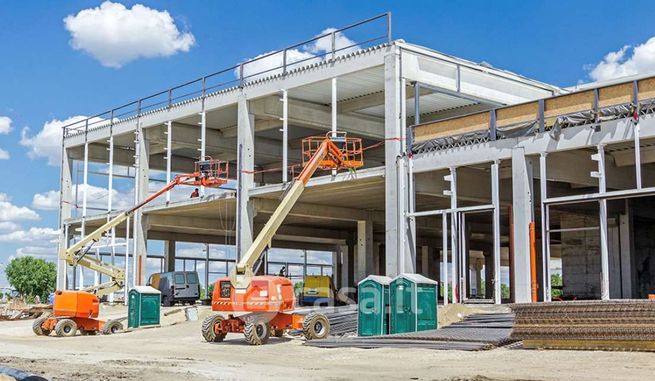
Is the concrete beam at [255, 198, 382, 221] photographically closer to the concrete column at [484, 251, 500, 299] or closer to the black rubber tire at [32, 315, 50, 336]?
the black rubber tire at [32, 315, 50, 336]

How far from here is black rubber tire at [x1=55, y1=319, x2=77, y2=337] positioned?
3114 centimetres

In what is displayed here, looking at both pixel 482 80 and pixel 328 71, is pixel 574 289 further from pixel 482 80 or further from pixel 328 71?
pixel 328 71

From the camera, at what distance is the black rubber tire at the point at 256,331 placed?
24.7 m

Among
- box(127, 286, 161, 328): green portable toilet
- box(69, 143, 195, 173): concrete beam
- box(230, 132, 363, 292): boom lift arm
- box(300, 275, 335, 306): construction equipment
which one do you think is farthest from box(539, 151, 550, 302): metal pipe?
box(69, 143, 195, 173): concrete beam

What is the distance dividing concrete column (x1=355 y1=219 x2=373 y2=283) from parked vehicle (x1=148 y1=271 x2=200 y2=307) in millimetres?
10006

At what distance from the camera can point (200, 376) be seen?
608 inches

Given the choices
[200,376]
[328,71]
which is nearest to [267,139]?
[328,71]

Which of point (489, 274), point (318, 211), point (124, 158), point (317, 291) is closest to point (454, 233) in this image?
point (318, 211)

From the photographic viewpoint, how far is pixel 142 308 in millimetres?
34125

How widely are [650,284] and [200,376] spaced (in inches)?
997

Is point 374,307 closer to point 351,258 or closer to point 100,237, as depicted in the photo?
point 100,237

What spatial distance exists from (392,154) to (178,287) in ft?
68.5

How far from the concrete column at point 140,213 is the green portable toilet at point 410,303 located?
25.5m

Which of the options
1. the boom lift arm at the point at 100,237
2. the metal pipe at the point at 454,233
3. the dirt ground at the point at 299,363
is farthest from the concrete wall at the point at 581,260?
the boom lift arm at the point at 100,237
